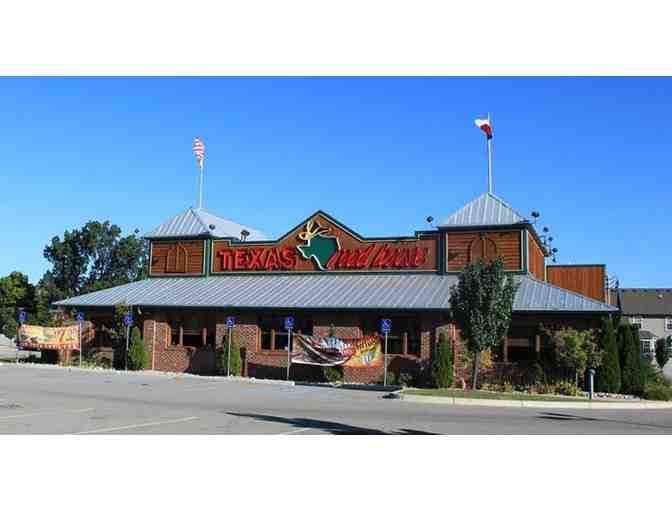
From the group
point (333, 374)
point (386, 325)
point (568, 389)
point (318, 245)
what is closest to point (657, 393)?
point (568, 389)

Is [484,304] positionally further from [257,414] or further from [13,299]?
[13,299]

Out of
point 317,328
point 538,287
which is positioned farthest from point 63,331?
point 538,287

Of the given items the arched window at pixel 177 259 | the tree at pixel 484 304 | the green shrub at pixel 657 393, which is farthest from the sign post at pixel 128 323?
the green shrub at pixel 657 393

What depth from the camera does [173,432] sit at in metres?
13.6

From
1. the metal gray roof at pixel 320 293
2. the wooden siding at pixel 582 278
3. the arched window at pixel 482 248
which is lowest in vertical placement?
the metal gray roof at pixel 320 293

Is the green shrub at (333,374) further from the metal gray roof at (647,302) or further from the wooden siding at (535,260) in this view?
the metal gray roof at (647,302)

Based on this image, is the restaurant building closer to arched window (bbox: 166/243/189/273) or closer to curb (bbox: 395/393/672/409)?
arched window (bbox: 166/243/189/273)

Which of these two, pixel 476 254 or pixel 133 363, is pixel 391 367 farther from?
pixel 133 363

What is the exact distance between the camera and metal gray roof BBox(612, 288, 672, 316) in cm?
8481

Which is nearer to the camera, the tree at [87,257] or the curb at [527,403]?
the curb at [527,403]

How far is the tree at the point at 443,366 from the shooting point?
26.7 metres

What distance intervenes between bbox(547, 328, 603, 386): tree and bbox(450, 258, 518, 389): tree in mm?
2558

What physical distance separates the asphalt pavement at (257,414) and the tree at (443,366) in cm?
286

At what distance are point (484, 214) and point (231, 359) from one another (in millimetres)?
12484
